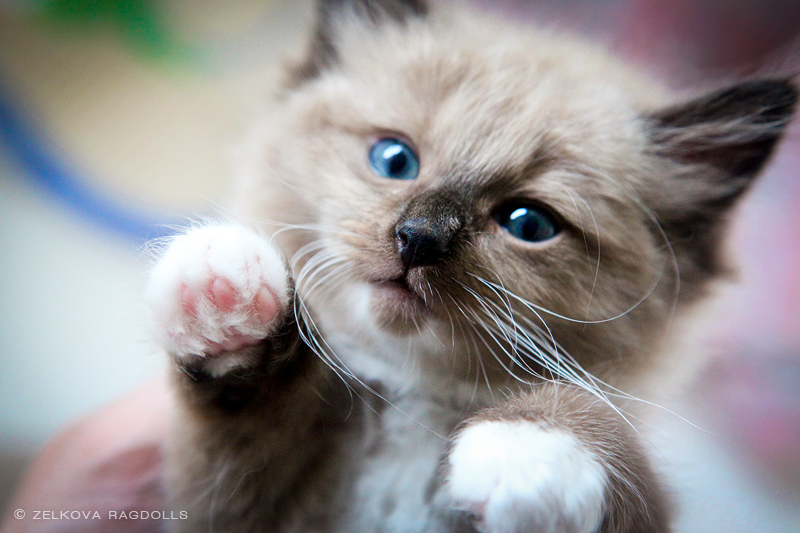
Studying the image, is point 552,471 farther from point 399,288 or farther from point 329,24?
point 329,24

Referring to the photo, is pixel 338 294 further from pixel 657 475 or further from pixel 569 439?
pixel 657 475

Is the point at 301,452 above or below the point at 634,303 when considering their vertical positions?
below

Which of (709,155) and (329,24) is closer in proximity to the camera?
(709,155)

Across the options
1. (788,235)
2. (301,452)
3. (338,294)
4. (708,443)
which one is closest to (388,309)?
(338,294)

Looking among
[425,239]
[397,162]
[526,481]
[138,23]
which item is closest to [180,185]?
[138,23]

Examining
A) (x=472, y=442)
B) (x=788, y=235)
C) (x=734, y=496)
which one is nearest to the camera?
(x=472, y=442)

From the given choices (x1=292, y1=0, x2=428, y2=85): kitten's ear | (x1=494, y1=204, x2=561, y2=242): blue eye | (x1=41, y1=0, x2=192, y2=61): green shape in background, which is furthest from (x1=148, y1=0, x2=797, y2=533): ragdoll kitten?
(x1=41, y1=0, x2=192, y2=61): green shape in background
